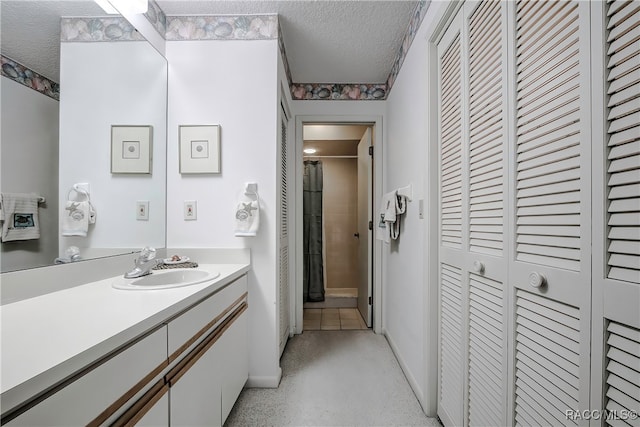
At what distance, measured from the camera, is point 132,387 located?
703 millimetres

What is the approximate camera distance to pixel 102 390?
2.01 ft

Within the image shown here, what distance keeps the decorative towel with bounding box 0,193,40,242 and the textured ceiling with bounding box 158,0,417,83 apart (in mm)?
1464

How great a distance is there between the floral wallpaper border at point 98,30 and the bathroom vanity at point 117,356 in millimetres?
1096

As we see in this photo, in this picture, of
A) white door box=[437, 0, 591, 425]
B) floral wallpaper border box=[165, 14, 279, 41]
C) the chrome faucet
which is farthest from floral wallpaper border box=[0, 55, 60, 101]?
white door box=[437, 0, 591, 425]

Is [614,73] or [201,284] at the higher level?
[614,73]

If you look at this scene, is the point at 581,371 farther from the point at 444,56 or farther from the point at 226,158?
the point at 226,158

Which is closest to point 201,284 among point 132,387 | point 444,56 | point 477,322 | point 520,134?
point 132,387

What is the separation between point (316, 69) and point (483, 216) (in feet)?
6.46

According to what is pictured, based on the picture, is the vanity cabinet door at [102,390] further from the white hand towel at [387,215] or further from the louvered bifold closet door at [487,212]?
the white hand towel at [387,215]

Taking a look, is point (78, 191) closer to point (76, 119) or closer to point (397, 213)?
point (76, 119)

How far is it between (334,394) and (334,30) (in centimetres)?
244

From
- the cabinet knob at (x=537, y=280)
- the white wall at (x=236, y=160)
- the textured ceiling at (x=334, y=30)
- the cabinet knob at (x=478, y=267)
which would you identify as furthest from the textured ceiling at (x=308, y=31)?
the cabinet knob at (x=537, y=280)

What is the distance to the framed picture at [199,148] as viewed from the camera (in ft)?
5.65

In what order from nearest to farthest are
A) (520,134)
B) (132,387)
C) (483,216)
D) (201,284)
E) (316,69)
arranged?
(132,387) → (520,134) → (483,216) → (201,284) → (316,69)
